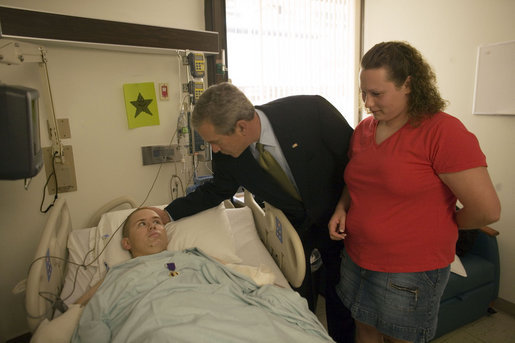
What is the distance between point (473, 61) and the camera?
2441mm

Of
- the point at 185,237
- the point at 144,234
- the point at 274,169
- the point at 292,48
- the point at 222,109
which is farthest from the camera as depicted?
the point at 292,48

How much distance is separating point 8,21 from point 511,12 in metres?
3.13

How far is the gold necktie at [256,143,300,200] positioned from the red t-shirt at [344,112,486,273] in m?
0.36

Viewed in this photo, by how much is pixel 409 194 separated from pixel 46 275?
154 centimetres

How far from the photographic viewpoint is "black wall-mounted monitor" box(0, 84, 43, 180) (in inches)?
31.1

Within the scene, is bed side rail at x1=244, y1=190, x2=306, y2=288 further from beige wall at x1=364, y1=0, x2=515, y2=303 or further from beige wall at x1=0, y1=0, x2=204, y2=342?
beige wall at x1=364, y1=0, x2=515, y2=303

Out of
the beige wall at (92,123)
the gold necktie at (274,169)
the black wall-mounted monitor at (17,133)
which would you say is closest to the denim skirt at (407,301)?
the gold necktie at (274,169)

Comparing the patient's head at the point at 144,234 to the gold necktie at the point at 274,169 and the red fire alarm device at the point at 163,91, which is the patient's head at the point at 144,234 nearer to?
the gold necktie at the point at 274,169

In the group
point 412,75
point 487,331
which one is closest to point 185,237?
point 412,75

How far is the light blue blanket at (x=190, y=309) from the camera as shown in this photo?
1071 mm

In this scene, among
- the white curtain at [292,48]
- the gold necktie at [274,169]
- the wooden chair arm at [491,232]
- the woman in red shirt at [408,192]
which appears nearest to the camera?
the woman in red shirt at [408,192]

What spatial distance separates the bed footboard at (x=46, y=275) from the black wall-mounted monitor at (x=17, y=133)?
0.58 metres

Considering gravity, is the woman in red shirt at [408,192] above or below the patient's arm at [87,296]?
above

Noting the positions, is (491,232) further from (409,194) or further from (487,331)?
(409,194)
